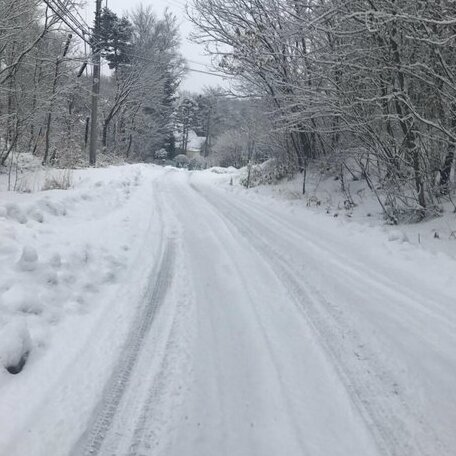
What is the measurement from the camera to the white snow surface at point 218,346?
2.71 meters

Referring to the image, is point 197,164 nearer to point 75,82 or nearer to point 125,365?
point 75,82

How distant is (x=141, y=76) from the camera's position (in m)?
35.2

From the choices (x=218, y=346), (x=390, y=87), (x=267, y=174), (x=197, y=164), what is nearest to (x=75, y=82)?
(x=267, y=174)

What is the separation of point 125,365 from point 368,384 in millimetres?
1802

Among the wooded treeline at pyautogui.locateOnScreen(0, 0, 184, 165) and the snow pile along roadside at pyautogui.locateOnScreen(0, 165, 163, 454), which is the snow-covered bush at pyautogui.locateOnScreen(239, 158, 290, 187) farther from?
the snow pile along roadside at pyautogui.locateOnScreen(0, 165, 163, 454)

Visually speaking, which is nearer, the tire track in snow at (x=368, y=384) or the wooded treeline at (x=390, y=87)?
the tire track in snow at (x=368, y=384)

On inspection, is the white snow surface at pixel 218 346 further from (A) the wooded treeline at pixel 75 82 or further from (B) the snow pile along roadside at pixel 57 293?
(A) the wooded treeline at pixel 75 82

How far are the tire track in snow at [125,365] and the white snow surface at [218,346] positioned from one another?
0.01m

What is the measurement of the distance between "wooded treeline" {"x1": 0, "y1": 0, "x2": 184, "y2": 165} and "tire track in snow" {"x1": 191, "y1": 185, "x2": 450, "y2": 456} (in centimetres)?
967

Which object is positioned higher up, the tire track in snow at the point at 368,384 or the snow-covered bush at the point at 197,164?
the snow-covered bush at the point at 197,164

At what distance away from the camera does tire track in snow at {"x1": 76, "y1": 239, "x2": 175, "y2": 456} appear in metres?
2.65

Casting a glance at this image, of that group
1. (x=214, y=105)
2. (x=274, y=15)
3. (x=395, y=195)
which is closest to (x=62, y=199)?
(x=395, y=195)

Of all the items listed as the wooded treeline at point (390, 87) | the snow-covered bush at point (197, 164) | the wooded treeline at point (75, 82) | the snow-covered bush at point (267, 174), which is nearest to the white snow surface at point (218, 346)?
the wooded treeline at point (390, 87)

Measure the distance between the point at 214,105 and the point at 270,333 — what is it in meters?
73.5
